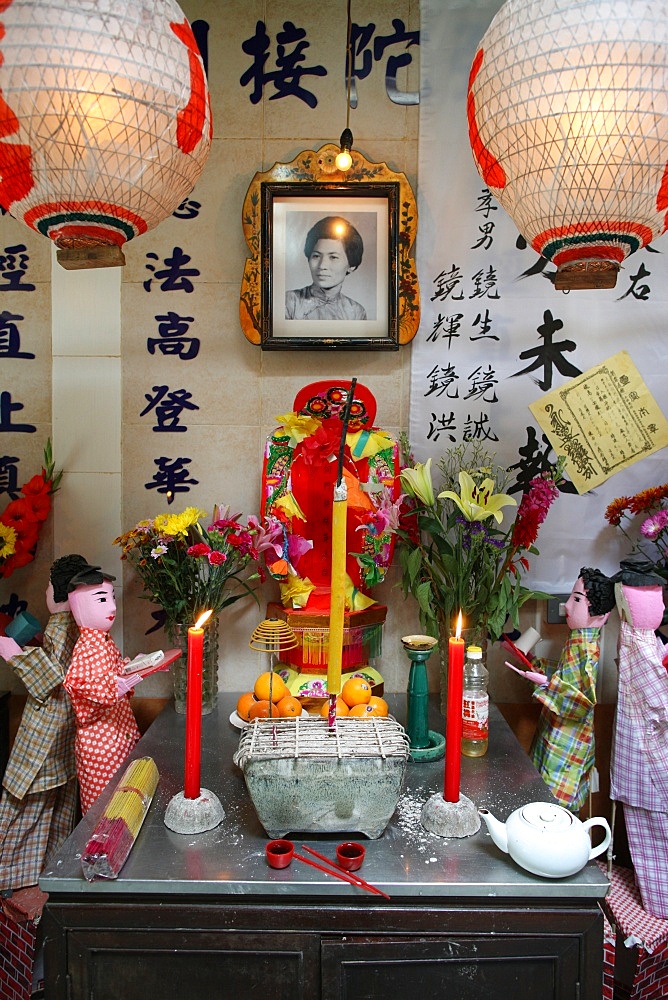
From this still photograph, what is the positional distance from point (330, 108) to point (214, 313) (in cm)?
69

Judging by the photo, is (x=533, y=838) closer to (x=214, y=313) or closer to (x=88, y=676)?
(x=88, y=676)

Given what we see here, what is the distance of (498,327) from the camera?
2158mm

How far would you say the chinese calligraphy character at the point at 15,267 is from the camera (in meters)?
2.19

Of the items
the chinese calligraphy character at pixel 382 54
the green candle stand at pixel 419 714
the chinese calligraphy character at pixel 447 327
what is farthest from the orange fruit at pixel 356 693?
the chinese calligraphy character at pixel 382 54

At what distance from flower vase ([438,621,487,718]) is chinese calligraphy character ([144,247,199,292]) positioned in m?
1.25

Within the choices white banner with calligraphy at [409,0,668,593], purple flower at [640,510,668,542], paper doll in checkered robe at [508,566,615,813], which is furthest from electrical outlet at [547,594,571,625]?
purple flower at [640,510,668,542]

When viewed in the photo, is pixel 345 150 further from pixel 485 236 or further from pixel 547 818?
pixel 547 818

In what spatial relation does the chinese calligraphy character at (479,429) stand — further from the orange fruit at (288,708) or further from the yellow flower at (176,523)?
the orange fruit at (288,708)

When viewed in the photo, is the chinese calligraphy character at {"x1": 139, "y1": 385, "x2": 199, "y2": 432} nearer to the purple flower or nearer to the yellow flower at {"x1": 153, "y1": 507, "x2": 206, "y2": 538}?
the yellow flower at {"x1": 153, "y1": 507, "x2": 206, "y2": 538}

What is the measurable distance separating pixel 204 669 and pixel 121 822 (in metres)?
0.69

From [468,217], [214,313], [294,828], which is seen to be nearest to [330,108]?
[468,217]

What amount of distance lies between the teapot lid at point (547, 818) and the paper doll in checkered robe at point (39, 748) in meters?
1.23

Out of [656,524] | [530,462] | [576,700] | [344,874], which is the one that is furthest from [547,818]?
[530,462]

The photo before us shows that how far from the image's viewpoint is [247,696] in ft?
6.29
